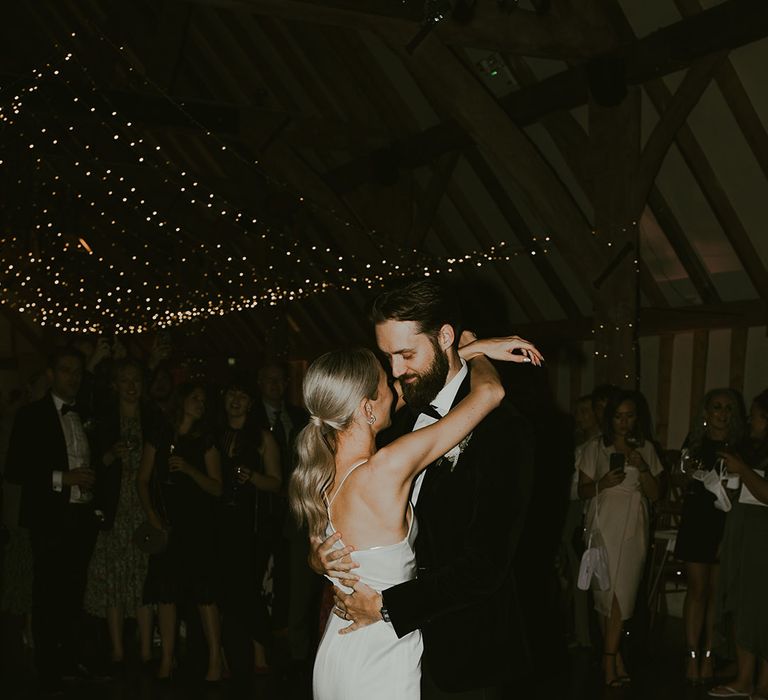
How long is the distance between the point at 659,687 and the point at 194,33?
8.43 metres

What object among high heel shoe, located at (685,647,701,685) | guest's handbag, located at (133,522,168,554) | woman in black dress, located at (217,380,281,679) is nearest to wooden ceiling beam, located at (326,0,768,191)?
woman in black dress, located at (217,380,281,679)

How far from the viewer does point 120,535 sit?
18.3 feet

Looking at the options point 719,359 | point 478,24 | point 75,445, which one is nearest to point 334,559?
point 75,445

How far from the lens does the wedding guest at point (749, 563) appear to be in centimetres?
492

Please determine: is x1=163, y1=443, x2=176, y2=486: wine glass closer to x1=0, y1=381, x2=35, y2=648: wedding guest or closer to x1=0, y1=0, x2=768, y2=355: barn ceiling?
x1=0, y1=381, x2=35, y2=648: wedding guest

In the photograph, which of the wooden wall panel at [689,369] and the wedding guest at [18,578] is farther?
the wooden wall panel at [689,369]

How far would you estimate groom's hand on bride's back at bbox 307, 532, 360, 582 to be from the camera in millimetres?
2330

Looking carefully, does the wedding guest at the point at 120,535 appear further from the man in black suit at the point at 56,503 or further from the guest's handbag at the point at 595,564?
the guest's handbag at the point at 595,564

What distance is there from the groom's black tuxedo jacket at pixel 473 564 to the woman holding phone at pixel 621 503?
3114mm

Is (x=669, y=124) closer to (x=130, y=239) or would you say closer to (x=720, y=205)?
(x=720, y=205)

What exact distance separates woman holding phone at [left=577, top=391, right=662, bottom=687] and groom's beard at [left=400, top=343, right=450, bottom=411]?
3.06m

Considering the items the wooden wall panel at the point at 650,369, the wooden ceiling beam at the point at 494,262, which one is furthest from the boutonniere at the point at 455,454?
the wooden ceiling beam at the point at 494,262

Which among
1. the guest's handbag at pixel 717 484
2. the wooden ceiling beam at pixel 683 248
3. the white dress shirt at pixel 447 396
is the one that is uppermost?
the wooden ceiling beam at pixel 683 248

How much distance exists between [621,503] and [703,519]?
0.40 metres
